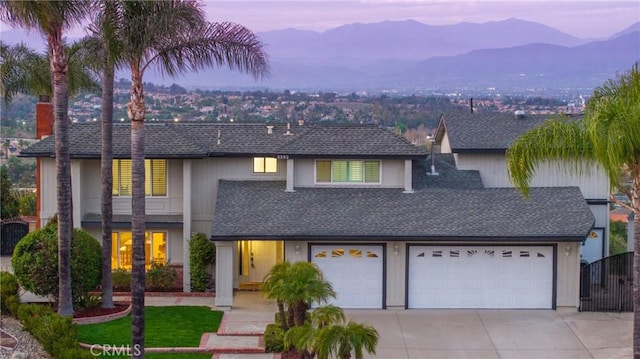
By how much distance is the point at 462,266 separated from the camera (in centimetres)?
2552

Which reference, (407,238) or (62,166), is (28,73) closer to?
(62,166)

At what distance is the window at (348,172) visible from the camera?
27812mm

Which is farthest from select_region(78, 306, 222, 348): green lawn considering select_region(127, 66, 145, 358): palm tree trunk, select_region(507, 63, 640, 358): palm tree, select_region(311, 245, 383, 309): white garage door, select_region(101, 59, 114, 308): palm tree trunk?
select_region(507, 63, 640, 358): palm tree

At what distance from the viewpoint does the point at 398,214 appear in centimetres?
2600

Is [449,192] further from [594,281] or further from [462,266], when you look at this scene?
[594,281]

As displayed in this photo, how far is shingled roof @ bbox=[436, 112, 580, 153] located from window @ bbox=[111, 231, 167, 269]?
10.1 meters

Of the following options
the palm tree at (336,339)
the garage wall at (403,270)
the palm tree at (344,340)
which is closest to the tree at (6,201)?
the garage wall at (403,270)

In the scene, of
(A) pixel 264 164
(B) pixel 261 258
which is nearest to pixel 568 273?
(B) pixel 261 258

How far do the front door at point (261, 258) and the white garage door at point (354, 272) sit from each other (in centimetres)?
258

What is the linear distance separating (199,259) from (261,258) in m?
2.01

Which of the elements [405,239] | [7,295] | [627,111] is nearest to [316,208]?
[405,239]

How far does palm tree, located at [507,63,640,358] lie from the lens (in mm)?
16328

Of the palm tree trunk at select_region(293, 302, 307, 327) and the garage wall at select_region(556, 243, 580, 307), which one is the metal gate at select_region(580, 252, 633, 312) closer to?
the garage wall at select_region(556, 243, 580, 307)

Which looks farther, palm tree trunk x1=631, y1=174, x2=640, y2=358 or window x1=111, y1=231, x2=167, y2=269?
window x1=111, y1=231, x2=167, y2=269
